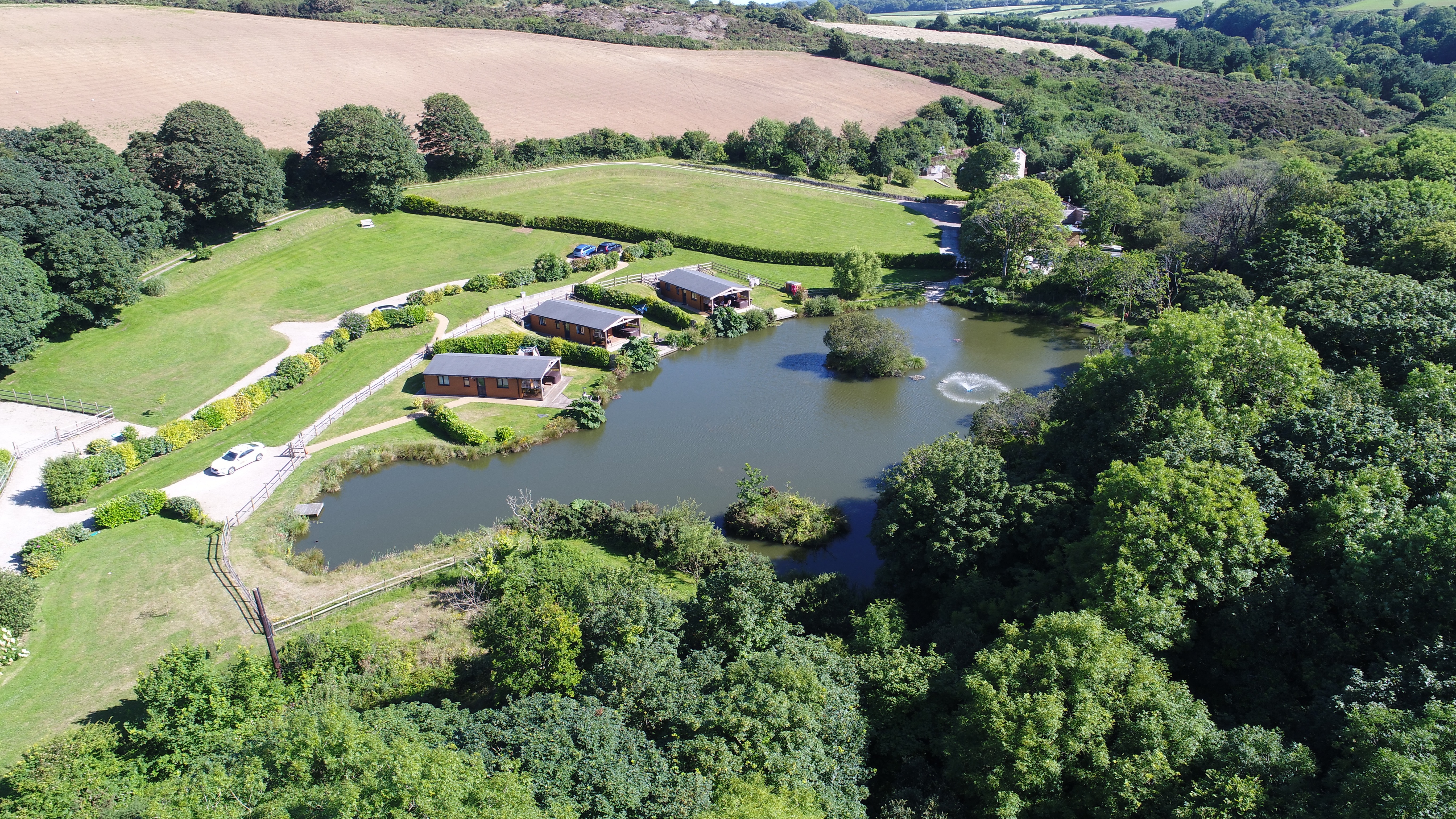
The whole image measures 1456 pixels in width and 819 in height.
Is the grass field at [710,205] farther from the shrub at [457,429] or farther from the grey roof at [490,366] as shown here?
the shrub at [457,429]

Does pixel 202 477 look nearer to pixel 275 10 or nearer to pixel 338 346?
pixel 338 346

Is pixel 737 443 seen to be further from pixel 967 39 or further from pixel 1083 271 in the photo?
pixel 967 39

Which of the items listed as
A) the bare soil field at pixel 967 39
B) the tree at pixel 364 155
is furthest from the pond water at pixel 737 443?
the bare soil field at pixel 967 39

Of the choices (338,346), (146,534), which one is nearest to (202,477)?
(146,534)

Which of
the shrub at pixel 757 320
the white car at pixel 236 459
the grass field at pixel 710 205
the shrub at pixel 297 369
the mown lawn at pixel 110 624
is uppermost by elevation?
the grass field at pixel 710 205

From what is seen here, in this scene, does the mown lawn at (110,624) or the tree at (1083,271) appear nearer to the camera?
the mown lawn at (110,624)

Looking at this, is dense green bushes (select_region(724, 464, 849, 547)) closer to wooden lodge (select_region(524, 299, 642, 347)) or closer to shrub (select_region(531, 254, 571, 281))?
wooden lodge (select_region(524, 299, 642, 347))
